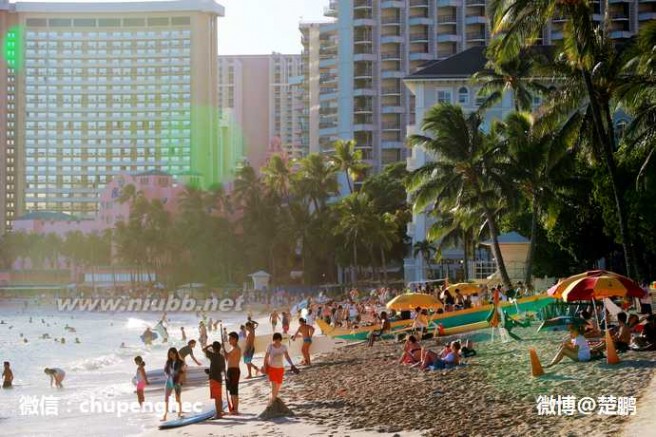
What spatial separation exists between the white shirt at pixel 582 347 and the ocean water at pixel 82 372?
828cm

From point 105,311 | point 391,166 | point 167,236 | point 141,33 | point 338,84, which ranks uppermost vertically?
point 141,33

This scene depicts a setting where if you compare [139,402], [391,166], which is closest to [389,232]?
[391,166]

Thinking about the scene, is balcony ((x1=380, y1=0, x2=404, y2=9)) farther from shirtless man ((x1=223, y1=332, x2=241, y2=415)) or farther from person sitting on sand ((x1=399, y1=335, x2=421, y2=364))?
shirtless man ((x1=223, y1=332, x2=241, y2=415))

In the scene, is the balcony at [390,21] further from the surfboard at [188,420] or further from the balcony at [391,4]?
the surfboard at [188,420]

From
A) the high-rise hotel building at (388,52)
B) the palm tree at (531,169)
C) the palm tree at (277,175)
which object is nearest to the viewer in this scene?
the palm tree at (531,169)

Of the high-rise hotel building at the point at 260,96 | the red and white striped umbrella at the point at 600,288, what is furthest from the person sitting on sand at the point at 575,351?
the high-rise hotel building at the point at 260,96

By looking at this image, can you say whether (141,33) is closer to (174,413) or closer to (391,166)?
(391,166)

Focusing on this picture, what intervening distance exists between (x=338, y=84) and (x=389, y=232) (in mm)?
29227

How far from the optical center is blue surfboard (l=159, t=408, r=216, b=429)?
17.2 metres

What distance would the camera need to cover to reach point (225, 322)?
190ft

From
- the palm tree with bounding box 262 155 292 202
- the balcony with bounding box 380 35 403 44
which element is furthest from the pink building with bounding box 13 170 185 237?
the balcony with bounding box 380 35 403 44

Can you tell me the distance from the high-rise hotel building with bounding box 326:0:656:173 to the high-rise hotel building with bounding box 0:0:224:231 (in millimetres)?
55002

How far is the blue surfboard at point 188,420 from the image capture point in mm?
17156

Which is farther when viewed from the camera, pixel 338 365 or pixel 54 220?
pixel 54 220
